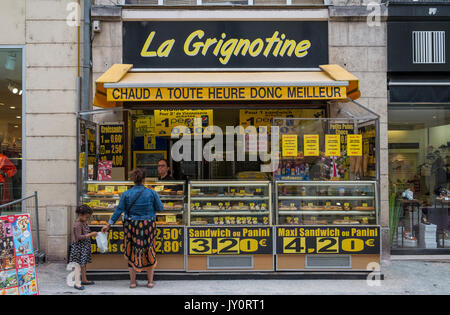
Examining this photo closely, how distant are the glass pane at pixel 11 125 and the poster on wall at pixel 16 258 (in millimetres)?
3496

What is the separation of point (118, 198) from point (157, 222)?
830 millimetres

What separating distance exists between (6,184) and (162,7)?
5.02m

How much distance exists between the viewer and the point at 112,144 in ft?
26.1

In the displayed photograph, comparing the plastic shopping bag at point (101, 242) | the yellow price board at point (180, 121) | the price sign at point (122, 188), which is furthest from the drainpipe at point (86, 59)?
the plastic shopping bag at point (101, 242)

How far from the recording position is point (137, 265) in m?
5.77

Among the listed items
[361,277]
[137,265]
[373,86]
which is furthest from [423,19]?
[137,265]

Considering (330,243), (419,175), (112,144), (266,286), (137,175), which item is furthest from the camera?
(419,175)

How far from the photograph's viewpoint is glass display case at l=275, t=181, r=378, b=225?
6.51m

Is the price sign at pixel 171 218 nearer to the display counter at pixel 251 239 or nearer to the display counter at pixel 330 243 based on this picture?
the display counter at pixel 251 239

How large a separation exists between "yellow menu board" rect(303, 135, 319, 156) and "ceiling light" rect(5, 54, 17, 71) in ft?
20.5

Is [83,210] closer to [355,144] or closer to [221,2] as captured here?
[355,144]

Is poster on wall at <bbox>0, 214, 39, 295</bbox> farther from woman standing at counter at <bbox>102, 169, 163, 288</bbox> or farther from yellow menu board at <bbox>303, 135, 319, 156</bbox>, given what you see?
yellow menu board at <bbox>303, 135, 319, 156</bbox>

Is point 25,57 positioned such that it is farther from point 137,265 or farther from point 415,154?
point 415,154

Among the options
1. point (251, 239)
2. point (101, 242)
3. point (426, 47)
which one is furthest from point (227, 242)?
point (426, 47)
